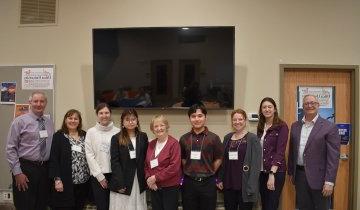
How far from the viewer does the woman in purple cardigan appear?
2869mm

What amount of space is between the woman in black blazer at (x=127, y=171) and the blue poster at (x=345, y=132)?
93.7 inches

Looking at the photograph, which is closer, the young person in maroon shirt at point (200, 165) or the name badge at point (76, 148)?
the young person in maroon shirt at point (200, 165)

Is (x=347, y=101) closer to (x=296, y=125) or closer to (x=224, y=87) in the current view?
(x=296, y=125)

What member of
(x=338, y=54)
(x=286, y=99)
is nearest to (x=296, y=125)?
(x=286, y=99)

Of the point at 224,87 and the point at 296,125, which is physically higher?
the point at 224,87

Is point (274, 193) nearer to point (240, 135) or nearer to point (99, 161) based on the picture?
point (240, 135)

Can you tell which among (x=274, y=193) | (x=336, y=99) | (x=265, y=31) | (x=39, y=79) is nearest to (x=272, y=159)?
(x=274, y=193)

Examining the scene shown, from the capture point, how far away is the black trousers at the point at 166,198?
2.72m

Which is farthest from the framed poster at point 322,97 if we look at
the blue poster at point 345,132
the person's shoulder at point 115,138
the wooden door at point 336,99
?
the person's shoulder at point 115,138

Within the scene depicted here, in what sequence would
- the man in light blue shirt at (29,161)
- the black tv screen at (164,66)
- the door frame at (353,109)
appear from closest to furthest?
the man in light blue shirt at (29,161), the black tv screen at (164,66), the door frame at (353,109)

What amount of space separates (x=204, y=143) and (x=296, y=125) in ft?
3.16

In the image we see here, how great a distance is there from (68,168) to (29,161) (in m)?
0.44

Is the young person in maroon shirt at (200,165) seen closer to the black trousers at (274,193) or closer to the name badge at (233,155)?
the name badge at (233,155)

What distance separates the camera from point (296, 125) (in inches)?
120
